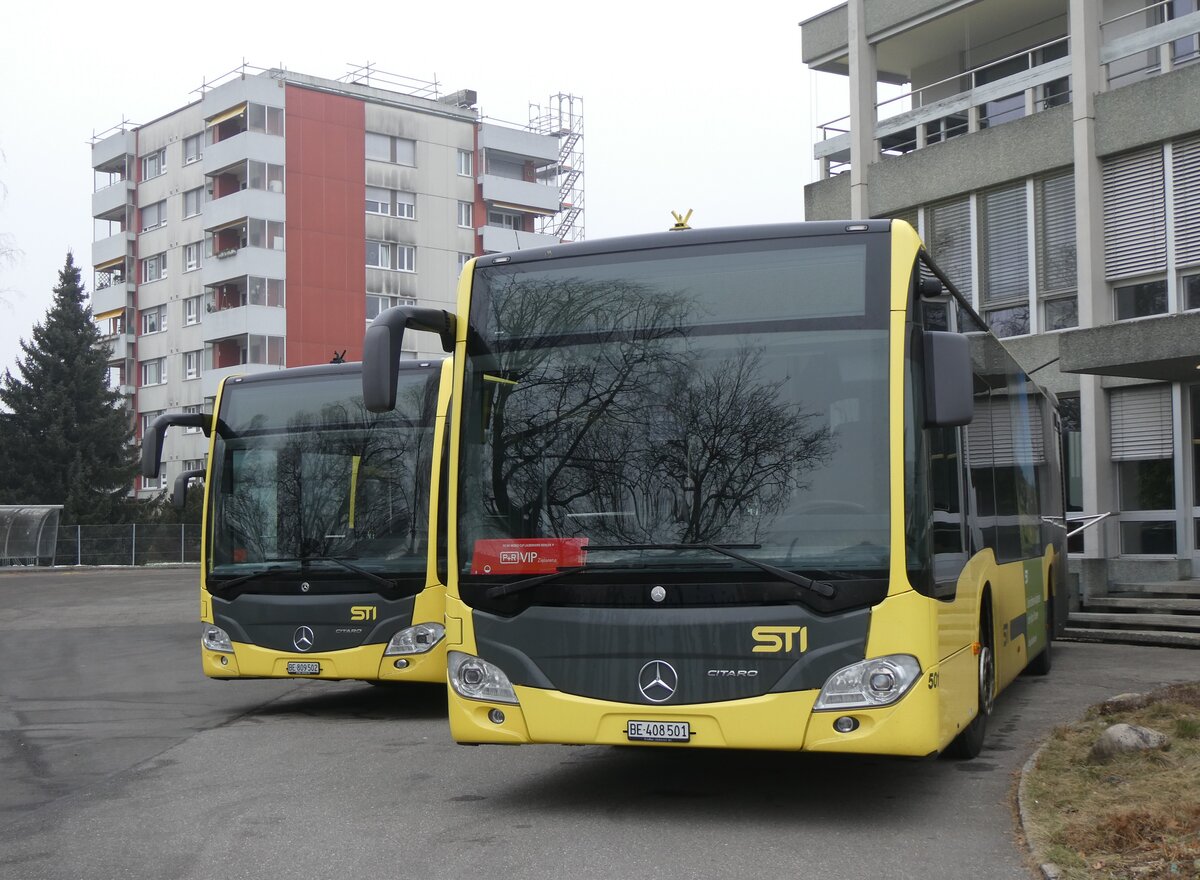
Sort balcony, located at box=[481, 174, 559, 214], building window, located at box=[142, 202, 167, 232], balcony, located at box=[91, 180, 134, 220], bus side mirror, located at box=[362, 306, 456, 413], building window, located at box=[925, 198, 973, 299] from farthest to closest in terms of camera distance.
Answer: balcony, located at box=[91, 180, 134, 220]
balcony, located at box=[481, 174, 559, 214]
building window, located at box=[142, 202, 167, 232]
building window, located at box=[925, 198, 973, 299]
bus side mirror, located at box=[362, 306, 456, 413]

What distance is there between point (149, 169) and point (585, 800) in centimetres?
7093

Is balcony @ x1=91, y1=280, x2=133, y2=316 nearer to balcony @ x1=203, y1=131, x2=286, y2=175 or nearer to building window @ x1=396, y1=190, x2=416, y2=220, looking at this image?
balcony @ x1=203, y1=131, x2=286, y2=175

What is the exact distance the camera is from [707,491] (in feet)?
24.6

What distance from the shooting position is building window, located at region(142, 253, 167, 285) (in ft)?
241

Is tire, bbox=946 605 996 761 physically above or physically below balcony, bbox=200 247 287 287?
below

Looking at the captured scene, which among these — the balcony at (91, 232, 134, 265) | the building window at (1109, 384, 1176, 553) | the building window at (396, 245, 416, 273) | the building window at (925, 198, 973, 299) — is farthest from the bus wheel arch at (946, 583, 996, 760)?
the balcony at (91, 232, 134, 265)

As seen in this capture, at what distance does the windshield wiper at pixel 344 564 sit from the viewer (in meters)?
12.2

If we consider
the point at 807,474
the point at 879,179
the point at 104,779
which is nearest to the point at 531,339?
the point at 807,474

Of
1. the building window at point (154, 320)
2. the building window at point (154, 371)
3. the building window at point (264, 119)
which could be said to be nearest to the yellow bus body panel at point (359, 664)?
the building window at point (264, 119)

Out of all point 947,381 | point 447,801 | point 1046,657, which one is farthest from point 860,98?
point 447,801

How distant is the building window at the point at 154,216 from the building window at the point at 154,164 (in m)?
1.49

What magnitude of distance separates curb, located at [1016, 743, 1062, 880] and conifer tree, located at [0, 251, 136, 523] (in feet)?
187

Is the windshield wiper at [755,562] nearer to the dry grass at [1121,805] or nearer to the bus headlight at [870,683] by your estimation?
Result: the bus headlight at [870,683]

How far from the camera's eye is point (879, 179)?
85.0 ft
